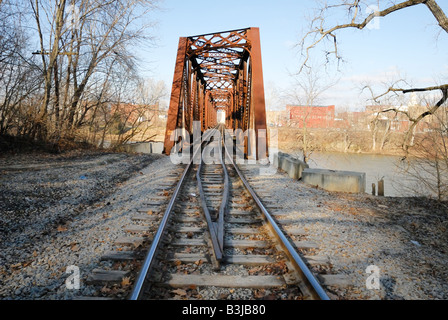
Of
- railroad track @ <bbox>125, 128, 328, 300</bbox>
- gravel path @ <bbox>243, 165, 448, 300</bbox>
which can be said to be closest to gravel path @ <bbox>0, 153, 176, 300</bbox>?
railroad track @ <bbox>125, 128, 328, 300</bbox>

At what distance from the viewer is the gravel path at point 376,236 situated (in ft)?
8.52

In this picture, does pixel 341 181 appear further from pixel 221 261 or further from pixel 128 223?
pixel 128 223

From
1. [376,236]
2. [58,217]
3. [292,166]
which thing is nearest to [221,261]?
[376,236]

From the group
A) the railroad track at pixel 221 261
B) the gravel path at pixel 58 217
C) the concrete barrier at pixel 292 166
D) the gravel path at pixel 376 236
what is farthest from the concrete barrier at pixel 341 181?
the gravel path at pixel 58 217

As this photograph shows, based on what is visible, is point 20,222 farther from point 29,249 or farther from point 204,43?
point 204,43

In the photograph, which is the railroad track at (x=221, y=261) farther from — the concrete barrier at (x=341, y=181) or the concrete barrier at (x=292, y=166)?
the concrete barrier at (x=292, y=166)

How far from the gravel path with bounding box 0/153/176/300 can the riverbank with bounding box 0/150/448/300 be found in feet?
0.03

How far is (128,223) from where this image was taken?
3973 mm

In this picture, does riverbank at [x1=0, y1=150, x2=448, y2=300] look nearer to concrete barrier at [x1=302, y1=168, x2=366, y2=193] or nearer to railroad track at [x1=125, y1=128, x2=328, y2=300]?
railroad track at [x1=125, y1=128, x2=328, y2=300]

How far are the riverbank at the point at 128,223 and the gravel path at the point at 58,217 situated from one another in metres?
0.01

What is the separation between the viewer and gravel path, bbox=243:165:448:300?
8.52 ft

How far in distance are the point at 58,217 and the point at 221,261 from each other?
9.38 feet

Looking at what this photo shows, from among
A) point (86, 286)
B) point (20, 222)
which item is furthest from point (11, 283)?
point (20, 222)
